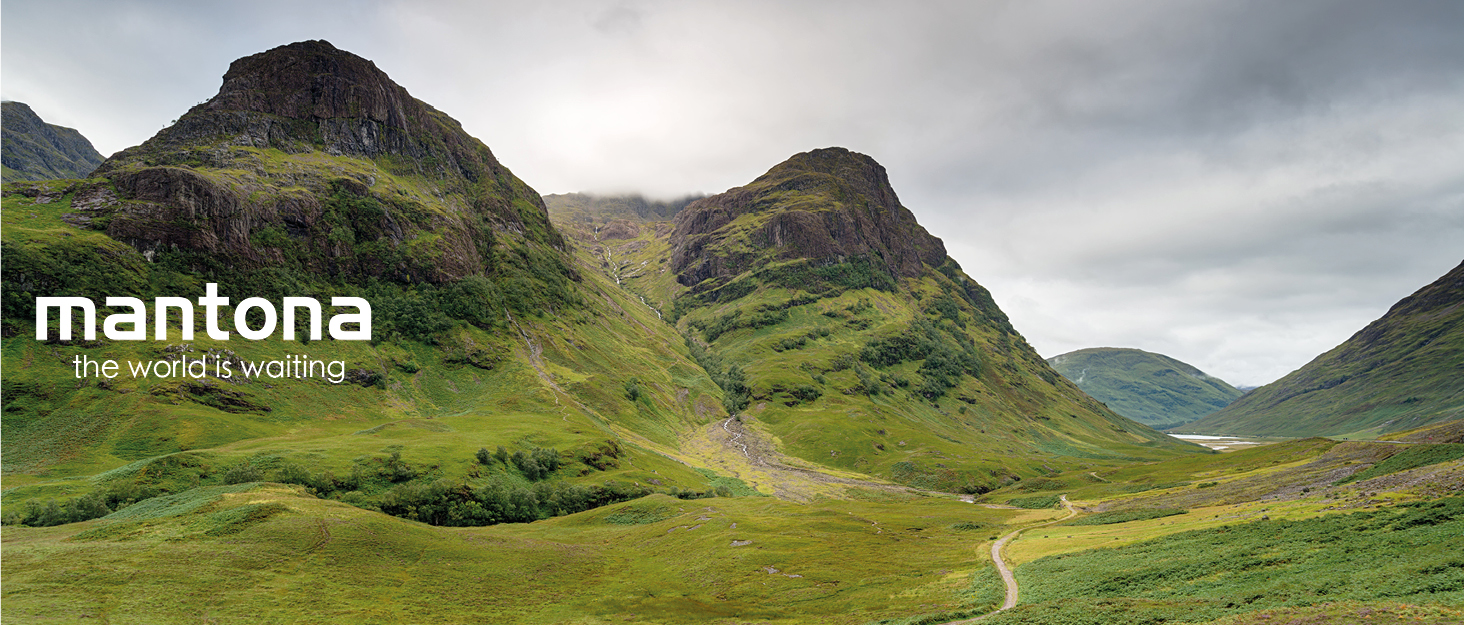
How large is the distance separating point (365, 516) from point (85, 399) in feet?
333

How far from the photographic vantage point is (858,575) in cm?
6838

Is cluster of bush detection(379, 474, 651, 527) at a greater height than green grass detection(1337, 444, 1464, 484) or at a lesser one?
lesser

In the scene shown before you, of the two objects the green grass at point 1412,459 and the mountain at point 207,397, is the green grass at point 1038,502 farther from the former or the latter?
the mountain at point 207,397

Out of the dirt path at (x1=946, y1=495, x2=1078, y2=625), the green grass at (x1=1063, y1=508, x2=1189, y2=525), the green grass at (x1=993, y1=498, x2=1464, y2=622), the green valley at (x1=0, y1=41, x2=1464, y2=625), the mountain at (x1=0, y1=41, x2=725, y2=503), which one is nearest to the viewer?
the green grass at (x1=993, y1=498, x2=1464, y2=622)

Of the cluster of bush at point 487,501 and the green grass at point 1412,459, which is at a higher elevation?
the green grass at point 1412,459

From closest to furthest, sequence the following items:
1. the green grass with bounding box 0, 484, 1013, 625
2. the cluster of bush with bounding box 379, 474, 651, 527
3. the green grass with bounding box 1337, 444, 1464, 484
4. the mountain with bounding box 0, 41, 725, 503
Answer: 1. the green grass with bounding box 0, 484, 1013, 625
2. the green grass with bounding box 1337, 444, 1464, 484
3. the cluster of bush with bounding box 379, 474, 651, 527
4. the mountain with bounding box 0, 41, 725, 503

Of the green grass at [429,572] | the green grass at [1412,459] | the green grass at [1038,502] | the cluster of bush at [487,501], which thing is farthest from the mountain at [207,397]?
the green grass at [1412,459]

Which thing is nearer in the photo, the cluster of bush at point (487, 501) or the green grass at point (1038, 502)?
the cluster of bush at point (487, 501)

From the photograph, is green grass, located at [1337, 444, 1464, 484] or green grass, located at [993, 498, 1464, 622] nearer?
green grass, located at [993, 498, 1464, 622]

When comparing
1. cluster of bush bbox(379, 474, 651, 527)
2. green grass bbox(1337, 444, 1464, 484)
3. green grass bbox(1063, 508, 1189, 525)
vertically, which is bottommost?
green grass bbox(1063, 508, 1189, 525)

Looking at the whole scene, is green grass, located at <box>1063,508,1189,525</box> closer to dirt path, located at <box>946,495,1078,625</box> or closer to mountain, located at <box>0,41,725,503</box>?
dirt path, located at <box>946,495,1078,625</box>

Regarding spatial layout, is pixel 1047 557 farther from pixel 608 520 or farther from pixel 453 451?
pixel 453 451

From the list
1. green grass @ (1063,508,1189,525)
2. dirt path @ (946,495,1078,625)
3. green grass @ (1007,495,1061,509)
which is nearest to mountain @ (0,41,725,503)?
dirt path @ (946,495,1078,625)

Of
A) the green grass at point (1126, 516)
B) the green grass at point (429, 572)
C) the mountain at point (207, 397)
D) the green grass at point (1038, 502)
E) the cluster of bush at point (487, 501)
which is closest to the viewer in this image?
the green grass at point (429, 572)
